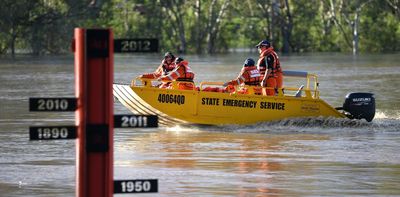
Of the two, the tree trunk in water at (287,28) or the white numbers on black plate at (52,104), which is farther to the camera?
the tree trunk in water at (287,28)

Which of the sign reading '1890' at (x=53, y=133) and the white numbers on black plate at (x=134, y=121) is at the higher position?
the white numbers on black plate at (x=134, y=121)

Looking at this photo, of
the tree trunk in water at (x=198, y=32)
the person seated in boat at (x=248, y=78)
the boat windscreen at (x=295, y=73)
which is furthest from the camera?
the tree trunk in water at (x=198, y=32)

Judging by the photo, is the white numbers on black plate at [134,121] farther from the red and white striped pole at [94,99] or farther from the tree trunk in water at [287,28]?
the tree trunk in water at [287,28]

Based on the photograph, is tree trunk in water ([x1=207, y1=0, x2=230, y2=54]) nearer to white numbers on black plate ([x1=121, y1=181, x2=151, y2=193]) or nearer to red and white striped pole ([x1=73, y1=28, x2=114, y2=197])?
white numbers on black plate ([x1=121, y1=181, x2=151, y2=193])

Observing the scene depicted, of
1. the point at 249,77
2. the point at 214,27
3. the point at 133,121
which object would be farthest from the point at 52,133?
the point at 214,27

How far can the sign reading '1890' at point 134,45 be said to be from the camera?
19.4 feet

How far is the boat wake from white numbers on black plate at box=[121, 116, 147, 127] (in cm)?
1591

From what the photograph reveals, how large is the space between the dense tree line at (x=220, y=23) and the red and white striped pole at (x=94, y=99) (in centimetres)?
7708

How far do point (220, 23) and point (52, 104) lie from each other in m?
86.6

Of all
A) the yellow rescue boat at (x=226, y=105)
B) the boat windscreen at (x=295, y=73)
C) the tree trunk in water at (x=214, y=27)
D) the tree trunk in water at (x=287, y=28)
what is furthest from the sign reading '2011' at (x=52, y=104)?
the tree trunk in water at (x=214, y=27)

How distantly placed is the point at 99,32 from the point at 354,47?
80.1 meters

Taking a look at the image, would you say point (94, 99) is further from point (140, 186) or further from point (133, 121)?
point (140, 186)

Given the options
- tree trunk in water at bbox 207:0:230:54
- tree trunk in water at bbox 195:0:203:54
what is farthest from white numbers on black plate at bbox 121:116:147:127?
tree trunk in water at bbox 195:0:203:54

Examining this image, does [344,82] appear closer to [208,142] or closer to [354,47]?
[208,142]
